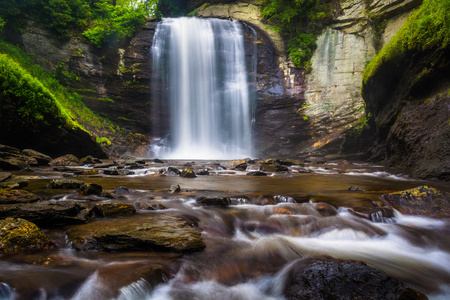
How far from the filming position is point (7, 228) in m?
2.14

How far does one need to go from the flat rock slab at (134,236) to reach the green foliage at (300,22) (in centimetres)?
1976

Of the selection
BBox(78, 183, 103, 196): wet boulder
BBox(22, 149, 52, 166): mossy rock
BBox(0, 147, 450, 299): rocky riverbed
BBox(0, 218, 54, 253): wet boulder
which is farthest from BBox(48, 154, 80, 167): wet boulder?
BBox(0, 218, 54, 253): wet boulder

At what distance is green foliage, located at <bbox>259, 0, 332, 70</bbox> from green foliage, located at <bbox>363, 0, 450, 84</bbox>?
413 inches

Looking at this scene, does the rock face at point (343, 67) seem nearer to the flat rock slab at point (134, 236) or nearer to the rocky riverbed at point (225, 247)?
the rocky riverbed at point (225, 247)

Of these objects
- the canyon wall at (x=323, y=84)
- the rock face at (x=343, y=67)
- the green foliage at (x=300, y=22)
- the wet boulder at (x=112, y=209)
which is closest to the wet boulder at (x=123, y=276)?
the wet boulder at (x=112, y=209)

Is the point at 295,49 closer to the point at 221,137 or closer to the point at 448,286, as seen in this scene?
the point at 221,137

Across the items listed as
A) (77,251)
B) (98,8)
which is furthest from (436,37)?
(98,8)

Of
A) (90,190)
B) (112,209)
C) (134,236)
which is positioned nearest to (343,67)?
(90,190)

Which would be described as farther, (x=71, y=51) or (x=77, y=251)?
(x=71, y=51)

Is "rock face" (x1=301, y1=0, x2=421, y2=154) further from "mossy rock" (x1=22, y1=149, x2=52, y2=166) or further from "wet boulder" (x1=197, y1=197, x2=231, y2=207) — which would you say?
"mossy rock" (x1=22, y1=149, x2=52, y2=166)

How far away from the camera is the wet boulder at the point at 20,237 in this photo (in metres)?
2.05

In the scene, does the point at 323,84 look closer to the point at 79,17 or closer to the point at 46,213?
the point at 46,213

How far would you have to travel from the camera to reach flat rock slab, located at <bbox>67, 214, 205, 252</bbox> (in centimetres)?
231

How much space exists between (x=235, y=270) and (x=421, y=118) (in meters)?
8.69
